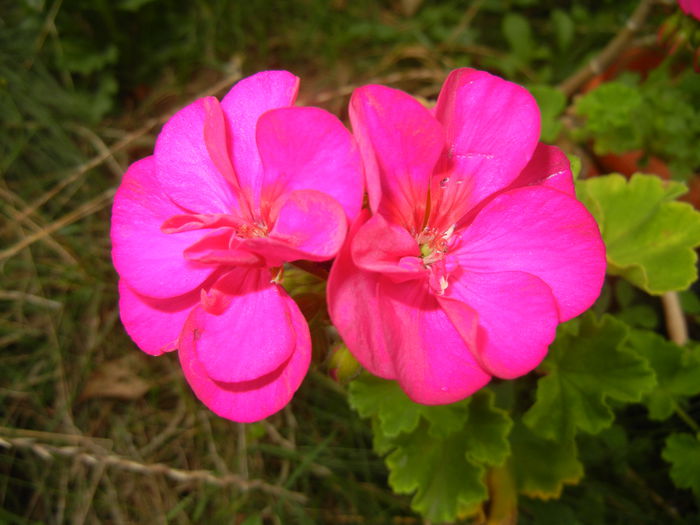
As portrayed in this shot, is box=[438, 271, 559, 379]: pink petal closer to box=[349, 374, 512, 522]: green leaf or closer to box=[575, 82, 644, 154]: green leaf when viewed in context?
box=[349, 374, 512, 522]: green leaf

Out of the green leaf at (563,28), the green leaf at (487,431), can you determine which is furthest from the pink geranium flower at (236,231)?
the green leaf at (563,28)

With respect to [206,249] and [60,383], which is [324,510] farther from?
[206,249]

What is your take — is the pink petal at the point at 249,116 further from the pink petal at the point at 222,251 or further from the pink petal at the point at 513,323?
the pink petal at the point at 513,323

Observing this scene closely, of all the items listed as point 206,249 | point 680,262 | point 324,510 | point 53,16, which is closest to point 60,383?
point 324,510

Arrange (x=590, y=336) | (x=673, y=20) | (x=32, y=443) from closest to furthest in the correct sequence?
(x=590, y=336) → (x=673, y=20) → (x=32, y=443)

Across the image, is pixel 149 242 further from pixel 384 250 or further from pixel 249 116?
pixel 384 250

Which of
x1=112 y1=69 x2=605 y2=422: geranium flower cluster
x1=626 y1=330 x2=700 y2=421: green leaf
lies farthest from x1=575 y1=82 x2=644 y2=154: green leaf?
x1=112 y1=69 x2=605 y2=422: geranium flower cluster

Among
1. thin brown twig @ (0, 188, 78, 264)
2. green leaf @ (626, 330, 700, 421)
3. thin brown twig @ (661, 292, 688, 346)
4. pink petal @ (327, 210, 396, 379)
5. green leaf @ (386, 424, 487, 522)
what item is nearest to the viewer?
pink petal @ (327, 210, 396, 379)
